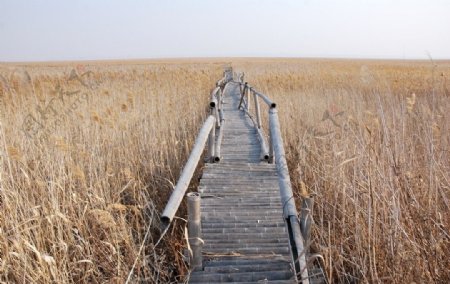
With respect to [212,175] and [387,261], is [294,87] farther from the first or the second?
[387,261]

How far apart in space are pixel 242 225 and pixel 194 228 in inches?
A: 37.3

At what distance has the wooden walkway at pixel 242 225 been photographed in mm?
2412

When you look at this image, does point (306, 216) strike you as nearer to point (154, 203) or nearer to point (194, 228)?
point (194, 228)

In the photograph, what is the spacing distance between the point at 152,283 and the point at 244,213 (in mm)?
1071

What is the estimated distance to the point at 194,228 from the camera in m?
2.13

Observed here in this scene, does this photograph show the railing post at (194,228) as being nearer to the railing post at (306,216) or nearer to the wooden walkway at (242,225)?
the wooden walkway at (242,225)

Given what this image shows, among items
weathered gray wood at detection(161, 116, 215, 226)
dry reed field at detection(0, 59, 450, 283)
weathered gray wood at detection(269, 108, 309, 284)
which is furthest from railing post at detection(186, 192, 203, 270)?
weathered gray wood at detection(269, 108, 309, 284)

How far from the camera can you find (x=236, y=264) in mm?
2527

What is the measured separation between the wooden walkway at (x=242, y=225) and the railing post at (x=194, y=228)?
0.40ft

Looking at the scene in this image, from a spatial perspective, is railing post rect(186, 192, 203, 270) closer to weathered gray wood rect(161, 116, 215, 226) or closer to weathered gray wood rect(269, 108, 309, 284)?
weathered gray wood rect(161, 116, 215, 226)

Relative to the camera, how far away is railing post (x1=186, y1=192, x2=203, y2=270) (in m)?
2.04

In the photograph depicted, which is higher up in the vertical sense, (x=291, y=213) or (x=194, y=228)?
(x=194, y=228)

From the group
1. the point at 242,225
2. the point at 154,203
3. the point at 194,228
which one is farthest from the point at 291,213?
the point at 154,203

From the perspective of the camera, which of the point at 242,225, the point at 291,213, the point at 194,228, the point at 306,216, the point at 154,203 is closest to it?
the point at 194,228
